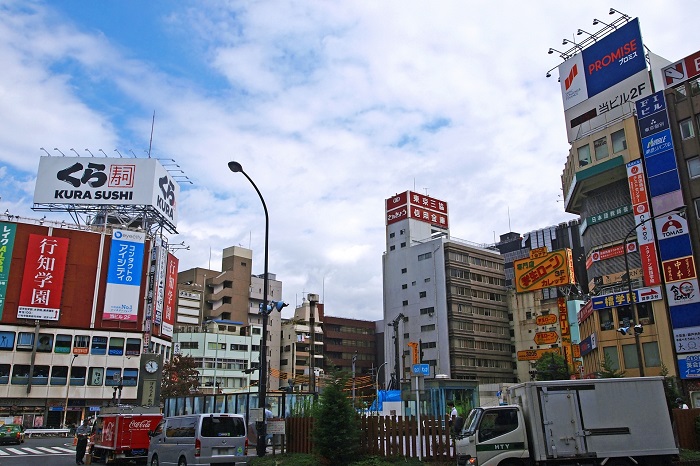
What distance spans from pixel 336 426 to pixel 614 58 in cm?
4821

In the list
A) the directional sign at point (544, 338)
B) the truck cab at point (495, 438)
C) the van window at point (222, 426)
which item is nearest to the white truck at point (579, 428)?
the truck cab at point (495, 438)

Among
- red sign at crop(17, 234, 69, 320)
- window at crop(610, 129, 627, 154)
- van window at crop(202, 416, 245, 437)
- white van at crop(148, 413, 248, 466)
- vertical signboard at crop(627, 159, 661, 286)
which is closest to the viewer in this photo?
white van at crop(148, 413, 248, 466)

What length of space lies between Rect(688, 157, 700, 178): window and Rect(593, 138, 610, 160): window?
25.5ft

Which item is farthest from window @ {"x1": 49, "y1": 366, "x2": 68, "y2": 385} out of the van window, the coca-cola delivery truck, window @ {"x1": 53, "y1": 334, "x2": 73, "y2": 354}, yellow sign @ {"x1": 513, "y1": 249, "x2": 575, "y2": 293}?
the van window

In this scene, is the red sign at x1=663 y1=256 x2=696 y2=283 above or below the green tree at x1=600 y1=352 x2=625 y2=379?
above

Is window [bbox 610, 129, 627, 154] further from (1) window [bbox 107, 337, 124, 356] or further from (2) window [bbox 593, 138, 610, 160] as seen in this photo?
(1) window [bbox 107, 337, 124, 356]

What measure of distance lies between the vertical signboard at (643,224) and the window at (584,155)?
5448 mm

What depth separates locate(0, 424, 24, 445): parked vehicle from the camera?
39.2 m

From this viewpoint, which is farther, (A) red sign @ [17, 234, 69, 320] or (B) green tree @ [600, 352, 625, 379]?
(A) red sign @ [17, 234, 69, 320]

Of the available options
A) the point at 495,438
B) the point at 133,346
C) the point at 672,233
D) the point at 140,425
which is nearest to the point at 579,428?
the point at 495,438

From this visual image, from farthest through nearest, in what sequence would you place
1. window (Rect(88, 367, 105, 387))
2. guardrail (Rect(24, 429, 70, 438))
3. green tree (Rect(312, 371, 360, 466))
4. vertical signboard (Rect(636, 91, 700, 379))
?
window (Rect(88, 367, 105, 387)) < guardrail (Rect(24, 429, 70, 438)) < vertical signboard (Rect(636, 91, 700, 379)) < green tree (Rect(312, 371, 360, 466))

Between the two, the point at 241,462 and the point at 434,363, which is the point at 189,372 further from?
the point at 241,462

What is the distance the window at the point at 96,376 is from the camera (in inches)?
2788

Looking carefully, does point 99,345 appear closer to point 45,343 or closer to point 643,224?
point 45,343
